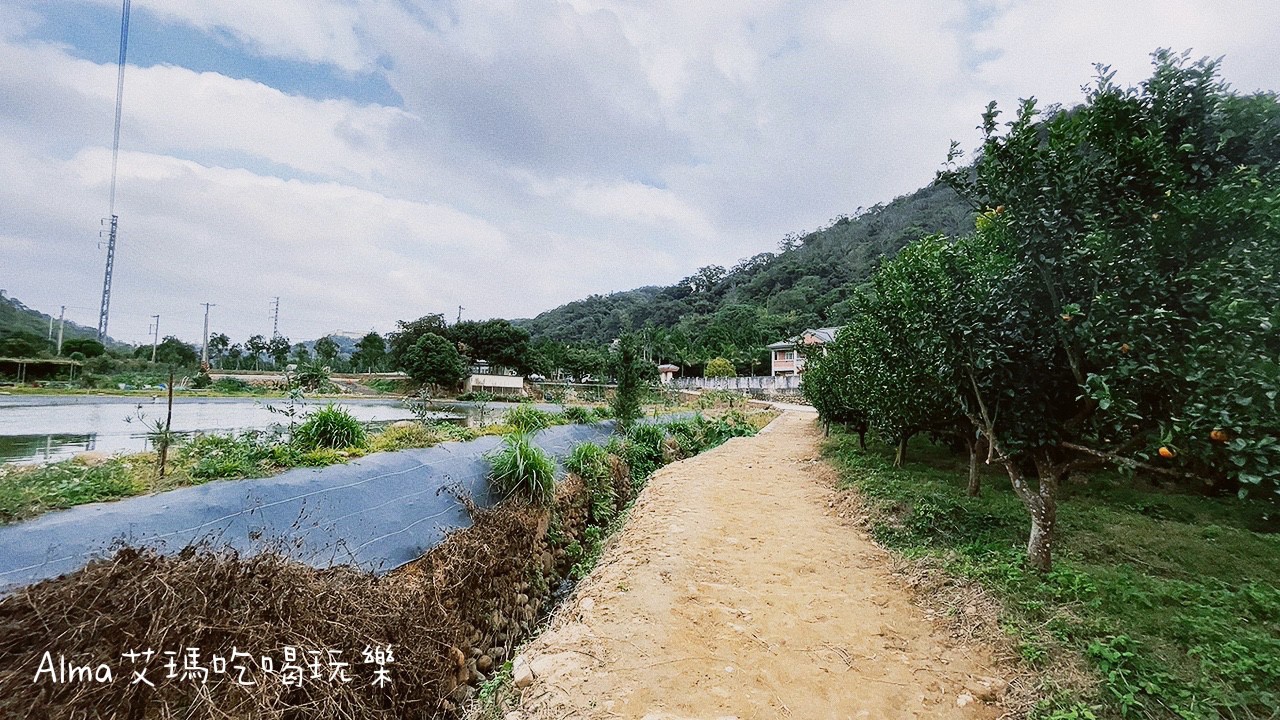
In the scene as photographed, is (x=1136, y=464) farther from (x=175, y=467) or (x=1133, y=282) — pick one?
(x=175, y=467)

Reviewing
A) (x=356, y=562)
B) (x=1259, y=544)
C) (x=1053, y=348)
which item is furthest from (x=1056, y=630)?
(x=356, y=562)

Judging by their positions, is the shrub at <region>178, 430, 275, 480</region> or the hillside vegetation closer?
the shrub at <region>178, 430, 275, 480</region>

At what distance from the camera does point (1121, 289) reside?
13.1ft

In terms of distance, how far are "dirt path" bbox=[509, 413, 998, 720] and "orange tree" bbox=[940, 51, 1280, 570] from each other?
1.85 meters

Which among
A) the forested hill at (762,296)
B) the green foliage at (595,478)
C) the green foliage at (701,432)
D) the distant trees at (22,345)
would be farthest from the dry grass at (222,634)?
the distant trees at (22,345)

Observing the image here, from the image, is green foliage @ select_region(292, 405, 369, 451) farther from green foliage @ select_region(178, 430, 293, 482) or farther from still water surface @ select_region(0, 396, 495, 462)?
still water surface @ select_region(0, 396, 495, 462)

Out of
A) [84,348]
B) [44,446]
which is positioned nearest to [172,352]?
[84,348]

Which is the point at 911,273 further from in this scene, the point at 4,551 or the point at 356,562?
the point at 4,551

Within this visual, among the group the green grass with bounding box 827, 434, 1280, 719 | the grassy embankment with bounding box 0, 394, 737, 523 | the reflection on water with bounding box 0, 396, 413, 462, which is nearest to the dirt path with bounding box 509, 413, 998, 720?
the green grass with bounding box 827, 434, 1280, 719

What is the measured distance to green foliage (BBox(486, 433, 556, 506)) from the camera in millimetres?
6746

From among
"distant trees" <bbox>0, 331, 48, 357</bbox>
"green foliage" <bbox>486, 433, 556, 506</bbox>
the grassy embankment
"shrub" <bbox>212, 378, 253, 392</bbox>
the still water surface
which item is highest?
"distant trees" <bbox>0, 331, 48, 357</bbox>

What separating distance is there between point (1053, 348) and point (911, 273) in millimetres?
1481

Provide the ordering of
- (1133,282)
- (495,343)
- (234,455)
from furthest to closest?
(495,343)
(234,455)
(1133,282)

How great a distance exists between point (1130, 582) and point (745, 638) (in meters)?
3.48
